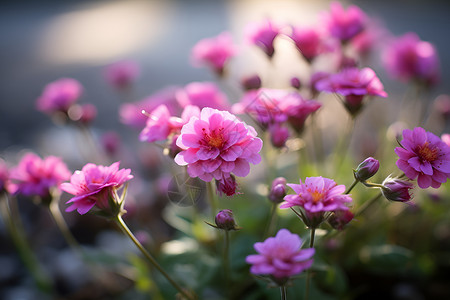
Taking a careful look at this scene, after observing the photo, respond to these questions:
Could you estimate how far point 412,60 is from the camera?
97 centimetres

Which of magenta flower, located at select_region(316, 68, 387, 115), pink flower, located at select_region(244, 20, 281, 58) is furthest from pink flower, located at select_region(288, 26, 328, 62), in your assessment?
magenta flower, located at select_region(316, 68, 387, 115)

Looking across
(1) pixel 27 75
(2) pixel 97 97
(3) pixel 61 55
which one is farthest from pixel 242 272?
(3) pixel 61 55

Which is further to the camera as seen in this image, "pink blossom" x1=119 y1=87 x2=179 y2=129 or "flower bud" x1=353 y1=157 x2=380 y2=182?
"pink blossom" x1=119 y1=87 x2=179 y2=129

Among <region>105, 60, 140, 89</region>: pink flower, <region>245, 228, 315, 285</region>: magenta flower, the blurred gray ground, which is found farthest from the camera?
the blurred gray ground

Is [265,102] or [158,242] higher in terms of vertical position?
[265,102]

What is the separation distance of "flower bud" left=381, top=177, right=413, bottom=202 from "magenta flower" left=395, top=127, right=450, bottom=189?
2cm

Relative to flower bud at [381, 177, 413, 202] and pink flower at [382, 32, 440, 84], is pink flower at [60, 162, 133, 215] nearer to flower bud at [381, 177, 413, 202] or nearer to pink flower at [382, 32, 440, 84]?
flower bud at [381, 177, 413, 202]

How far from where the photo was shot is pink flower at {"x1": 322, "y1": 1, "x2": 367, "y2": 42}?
85 centimetres

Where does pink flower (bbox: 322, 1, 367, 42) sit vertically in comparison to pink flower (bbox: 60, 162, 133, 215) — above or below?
above

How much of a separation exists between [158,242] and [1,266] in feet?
1.77

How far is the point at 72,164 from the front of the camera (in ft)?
5.33

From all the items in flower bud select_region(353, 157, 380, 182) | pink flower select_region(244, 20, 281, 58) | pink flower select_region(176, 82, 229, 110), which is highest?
pink flower select_region(244, 20, 281, 58)

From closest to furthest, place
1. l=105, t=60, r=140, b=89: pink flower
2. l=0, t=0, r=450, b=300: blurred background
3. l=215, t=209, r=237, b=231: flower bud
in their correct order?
l=215, t=209, r=237, b=231: flower bud, l=105, t=60, r=140, b=89: pink flower, l=0, t=0, r=450, b=300: blurred background

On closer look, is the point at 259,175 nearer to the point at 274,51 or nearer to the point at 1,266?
the point at 274,51
